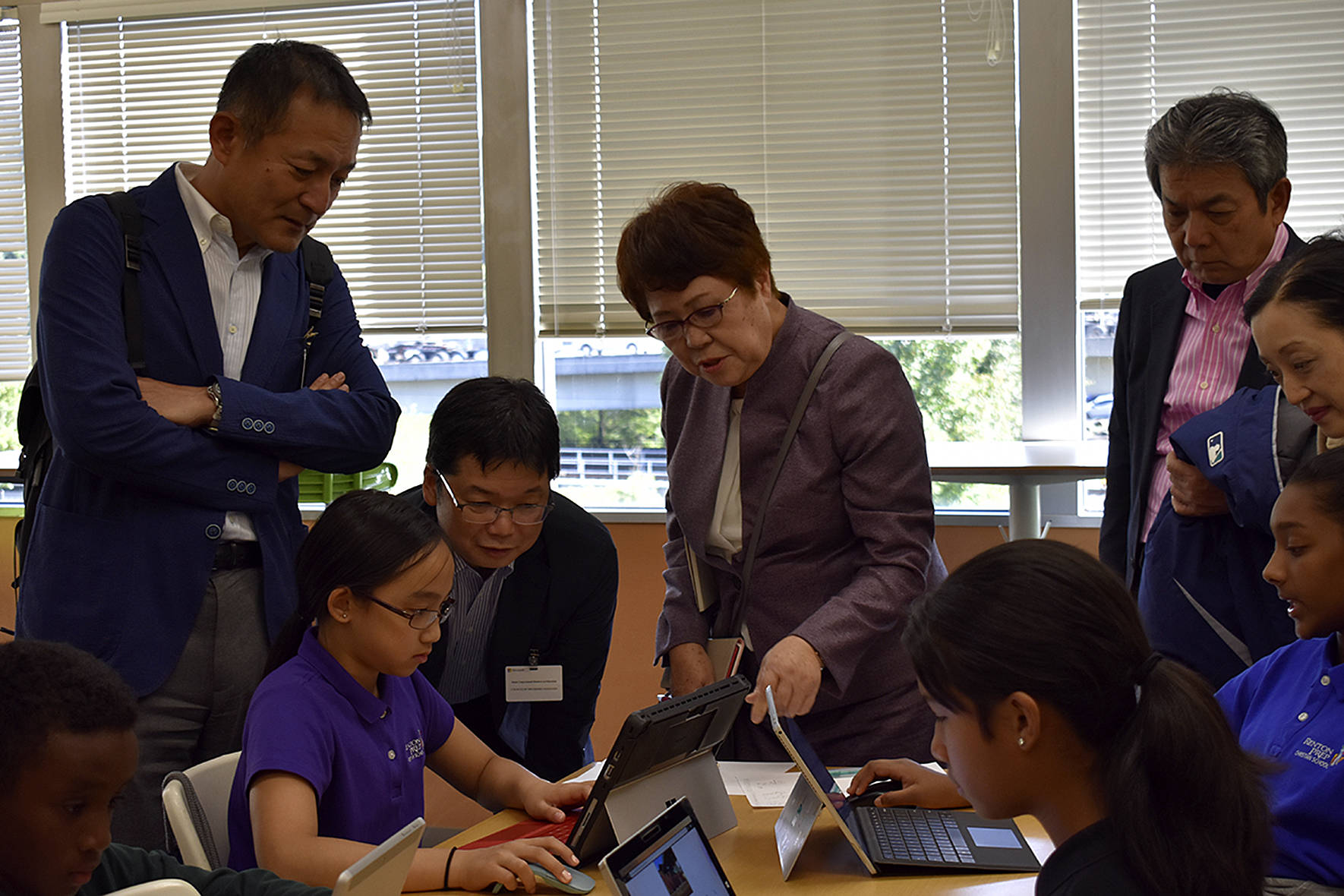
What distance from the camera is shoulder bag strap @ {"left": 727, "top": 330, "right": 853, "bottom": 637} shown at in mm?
2053

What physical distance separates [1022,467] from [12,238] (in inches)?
152

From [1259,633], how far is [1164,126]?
1002 millimetres

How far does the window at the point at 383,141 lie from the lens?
165 inches

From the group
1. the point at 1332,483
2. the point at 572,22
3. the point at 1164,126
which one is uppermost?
the point at 572,22

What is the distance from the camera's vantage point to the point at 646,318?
214 cm

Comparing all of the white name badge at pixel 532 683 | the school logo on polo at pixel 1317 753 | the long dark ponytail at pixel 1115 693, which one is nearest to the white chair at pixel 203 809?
the white name badge at pixel 532 683

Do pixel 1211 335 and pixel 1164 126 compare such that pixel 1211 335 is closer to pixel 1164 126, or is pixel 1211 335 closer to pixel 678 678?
pixel 1164 126

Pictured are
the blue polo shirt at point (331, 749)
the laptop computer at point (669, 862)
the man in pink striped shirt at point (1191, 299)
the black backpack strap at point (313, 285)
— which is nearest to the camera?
the laptop computer at point (669, 862)

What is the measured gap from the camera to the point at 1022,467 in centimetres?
303

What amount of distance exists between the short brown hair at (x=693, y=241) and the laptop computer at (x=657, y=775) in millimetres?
681

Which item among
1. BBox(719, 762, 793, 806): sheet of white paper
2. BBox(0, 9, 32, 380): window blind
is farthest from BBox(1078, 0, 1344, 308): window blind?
BBox(0, 9, 32, 380): window blind

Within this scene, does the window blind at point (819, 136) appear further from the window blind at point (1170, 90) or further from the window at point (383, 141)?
the window at point (383, 141)

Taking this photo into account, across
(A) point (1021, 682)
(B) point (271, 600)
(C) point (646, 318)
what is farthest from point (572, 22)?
(A) point (1021, 682)

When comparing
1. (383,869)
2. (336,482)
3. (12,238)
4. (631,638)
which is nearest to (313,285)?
(383,869)
